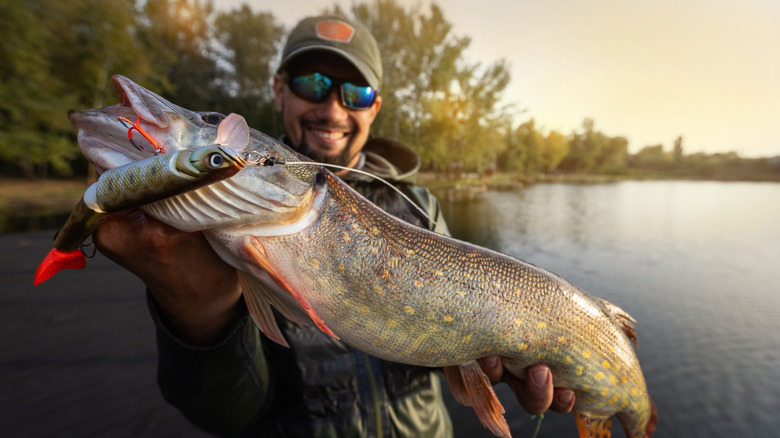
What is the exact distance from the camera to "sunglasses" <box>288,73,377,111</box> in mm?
2477

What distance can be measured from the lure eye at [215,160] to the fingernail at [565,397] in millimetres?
2043

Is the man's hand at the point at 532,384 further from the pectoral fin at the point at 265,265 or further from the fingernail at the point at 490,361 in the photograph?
the pectoral fin at the point at 265,265

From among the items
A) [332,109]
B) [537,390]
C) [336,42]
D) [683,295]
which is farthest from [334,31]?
[683,295]

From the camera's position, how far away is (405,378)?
6.52 feet

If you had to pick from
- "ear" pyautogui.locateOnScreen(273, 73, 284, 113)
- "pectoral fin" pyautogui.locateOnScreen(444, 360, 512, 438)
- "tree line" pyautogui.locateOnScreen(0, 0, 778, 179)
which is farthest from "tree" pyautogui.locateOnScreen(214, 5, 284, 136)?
"pectoral fin" pyautogui.locateOnScreen(444, 360, 512, 438)

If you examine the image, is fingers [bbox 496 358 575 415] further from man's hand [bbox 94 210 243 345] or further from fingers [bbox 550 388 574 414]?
man's hand [bbox 94 210 243 345]

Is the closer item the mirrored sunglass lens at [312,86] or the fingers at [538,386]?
the fingers at [538,386]

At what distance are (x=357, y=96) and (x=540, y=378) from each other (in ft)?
7.31

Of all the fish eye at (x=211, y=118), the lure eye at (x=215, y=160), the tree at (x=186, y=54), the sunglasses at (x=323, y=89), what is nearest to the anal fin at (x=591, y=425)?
the lure eye at (x=215, y=160)

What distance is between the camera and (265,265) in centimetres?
117

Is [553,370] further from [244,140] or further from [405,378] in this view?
[244,140]

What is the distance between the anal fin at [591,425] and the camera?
198 cm

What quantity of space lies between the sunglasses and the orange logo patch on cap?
0.91 feet

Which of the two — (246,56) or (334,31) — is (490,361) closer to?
(334,31)
